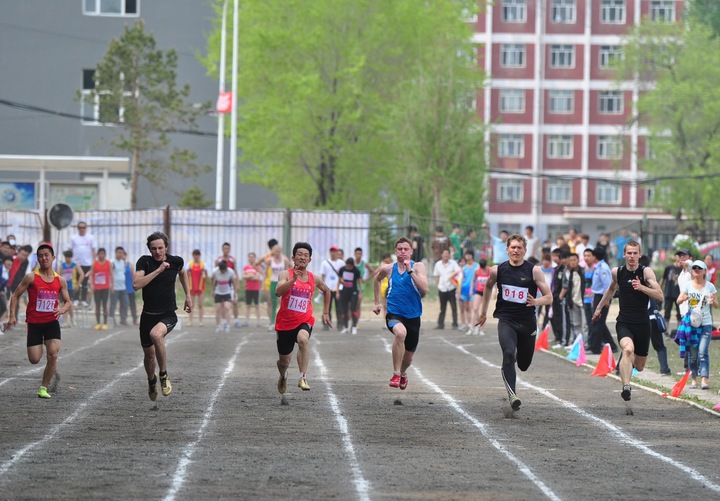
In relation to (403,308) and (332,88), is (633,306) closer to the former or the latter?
(403,308)

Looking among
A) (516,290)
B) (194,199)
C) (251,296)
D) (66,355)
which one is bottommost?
(66,355)

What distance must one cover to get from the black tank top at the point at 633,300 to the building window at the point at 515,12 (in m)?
69.1

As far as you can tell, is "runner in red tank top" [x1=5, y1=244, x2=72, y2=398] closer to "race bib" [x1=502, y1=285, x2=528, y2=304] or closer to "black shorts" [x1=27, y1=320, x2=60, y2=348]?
"black shorts" [x1=27, y1=320, x2=60, y2=348]

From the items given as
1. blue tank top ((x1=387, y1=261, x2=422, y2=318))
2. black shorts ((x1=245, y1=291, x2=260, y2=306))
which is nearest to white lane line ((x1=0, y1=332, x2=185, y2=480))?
blue tank top ((x1=387, y1=261, x2=422, y2=318))

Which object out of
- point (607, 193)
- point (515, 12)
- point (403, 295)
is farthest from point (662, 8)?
point (403, 295)

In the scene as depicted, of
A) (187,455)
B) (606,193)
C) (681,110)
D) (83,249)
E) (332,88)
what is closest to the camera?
(187,455)

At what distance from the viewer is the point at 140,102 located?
168 feet

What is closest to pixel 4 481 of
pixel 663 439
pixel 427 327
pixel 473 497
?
pixel 473 497

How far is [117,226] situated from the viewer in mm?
38219

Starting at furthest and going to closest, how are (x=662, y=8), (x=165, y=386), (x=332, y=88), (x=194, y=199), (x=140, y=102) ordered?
(x=662, y=8) → (x=140, y=102) → (x=194, y=199) → (x=332, y=88) → (x=165, y=386)

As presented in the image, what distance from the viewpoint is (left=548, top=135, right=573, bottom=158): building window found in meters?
82.6

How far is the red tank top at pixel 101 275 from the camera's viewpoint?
29828mm

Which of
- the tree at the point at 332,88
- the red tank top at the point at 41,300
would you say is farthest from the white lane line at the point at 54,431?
the tree at the point at 332,88

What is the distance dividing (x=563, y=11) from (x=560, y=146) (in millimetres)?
8329
